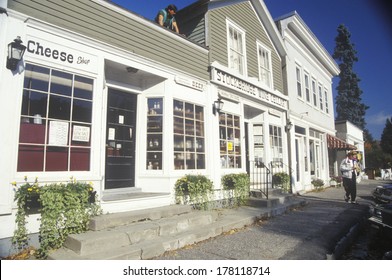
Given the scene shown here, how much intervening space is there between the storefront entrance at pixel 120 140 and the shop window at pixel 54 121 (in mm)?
1004

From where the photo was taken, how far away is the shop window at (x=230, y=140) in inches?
307

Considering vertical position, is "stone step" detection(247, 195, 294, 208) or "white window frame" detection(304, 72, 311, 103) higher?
"white window frame" detection(304, 72, 311, 103)

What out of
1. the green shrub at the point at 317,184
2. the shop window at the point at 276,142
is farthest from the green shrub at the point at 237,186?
the green shrub at the point at 317,184

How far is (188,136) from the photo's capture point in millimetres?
6758

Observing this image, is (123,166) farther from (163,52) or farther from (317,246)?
(317,246)

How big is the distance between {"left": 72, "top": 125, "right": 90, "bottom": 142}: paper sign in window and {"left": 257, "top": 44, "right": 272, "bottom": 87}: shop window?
7.23 meters

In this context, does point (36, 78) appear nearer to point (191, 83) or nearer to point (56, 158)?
point (56, 158)

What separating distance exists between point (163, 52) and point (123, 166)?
2847 mm

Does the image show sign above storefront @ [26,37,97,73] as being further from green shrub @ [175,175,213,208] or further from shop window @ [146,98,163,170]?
green shrub @ [175,175,213,208]

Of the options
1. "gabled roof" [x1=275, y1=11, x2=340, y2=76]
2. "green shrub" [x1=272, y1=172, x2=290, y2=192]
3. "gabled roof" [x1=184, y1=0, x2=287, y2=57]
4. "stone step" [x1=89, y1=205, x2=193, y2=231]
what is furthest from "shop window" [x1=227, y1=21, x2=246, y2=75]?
"stone step" [x1=89, y1=205, x2=193, y2=231]

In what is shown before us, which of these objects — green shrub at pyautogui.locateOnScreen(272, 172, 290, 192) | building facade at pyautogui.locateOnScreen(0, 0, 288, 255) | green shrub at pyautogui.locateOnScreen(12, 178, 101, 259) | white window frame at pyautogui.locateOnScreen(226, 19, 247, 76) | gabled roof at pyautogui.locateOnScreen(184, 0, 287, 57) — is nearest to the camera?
green shrub at pyautogui.locateOnScreen(12, 178, 101, 259)

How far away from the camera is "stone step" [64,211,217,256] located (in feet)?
11.6

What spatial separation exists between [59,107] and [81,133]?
55cm

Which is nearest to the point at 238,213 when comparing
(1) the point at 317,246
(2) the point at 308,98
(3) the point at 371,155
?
(1) the point at 317,246
